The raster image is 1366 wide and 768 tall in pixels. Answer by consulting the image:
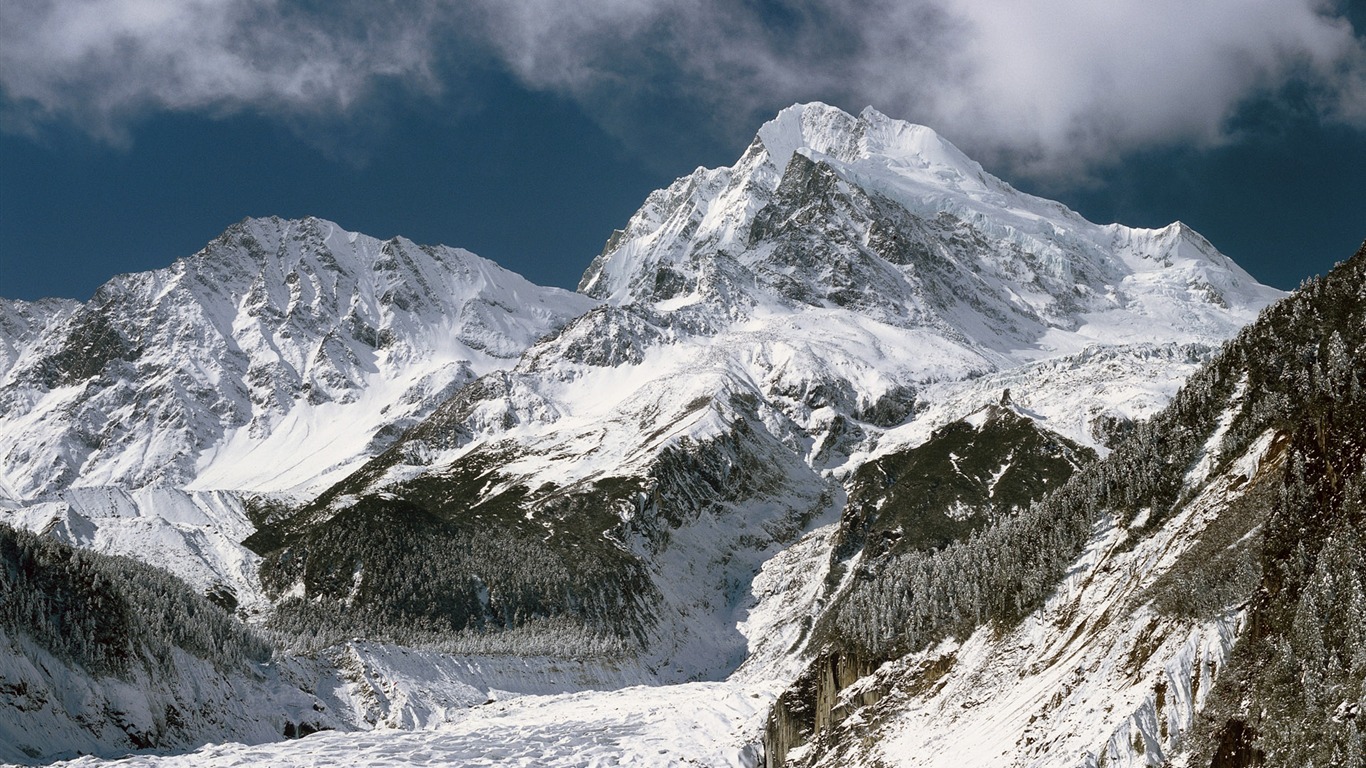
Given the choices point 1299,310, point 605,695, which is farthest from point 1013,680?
point 605,695

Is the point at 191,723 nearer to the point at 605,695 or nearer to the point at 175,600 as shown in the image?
the point at 175,600

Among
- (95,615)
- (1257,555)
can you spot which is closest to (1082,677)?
(1257,555)

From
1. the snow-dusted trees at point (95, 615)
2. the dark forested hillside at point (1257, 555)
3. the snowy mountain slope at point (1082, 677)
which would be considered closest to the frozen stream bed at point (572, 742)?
the dark forested hillside at point (1257, 555)

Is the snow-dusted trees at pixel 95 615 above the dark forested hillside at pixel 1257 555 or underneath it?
above

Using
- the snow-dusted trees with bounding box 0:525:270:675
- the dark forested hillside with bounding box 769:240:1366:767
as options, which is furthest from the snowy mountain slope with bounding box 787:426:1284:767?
the snow-dusted trees with bounding box 0:525:270:675

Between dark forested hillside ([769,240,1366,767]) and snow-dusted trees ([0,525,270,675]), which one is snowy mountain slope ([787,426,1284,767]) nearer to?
dark forested hillside ([769,240,1366,767])

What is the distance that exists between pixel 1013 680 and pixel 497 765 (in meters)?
47.3

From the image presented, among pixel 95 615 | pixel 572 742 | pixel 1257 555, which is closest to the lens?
pixel 1257 555

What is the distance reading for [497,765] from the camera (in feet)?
312

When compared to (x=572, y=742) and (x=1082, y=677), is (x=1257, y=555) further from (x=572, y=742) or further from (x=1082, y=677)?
(x=572, y=742)

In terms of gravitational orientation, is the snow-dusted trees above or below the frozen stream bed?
above

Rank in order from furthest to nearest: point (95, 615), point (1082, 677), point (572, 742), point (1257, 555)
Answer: point (95, 615) → point (572, 742) → point (1082, 677) → point (1257, 555)

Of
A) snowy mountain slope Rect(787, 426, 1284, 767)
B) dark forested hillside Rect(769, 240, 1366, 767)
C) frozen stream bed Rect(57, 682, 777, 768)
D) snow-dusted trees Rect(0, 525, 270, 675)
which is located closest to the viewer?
dark forested hillside Rect(769, 240, 1366, 767)

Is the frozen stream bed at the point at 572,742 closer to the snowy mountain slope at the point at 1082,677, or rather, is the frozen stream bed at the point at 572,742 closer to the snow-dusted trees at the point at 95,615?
the snowy mountain slope at the point at 1082,677
